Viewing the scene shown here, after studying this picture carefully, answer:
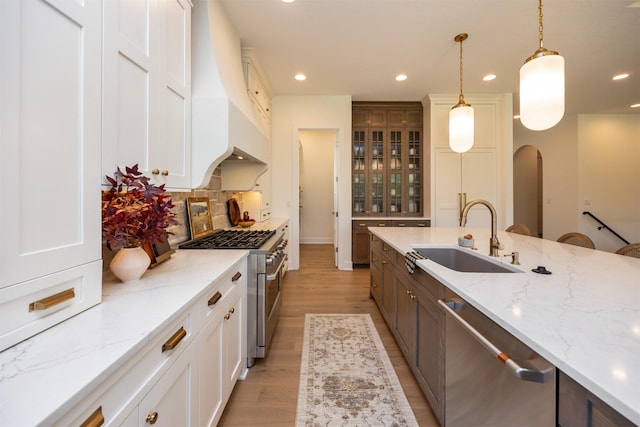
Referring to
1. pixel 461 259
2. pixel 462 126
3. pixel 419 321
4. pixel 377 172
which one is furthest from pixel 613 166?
pixel 419 321

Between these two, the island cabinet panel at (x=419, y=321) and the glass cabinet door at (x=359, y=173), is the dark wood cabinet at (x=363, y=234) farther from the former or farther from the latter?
the island cabinet panel at (x=419, y=321)

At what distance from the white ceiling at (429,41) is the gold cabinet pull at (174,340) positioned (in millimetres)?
2683

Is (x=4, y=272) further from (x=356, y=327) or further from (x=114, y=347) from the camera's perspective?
(x=356, y=327)

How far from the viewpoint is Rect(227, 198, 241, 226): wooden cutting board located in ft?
10.2

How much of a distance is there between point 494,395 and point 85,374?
121 centimetres

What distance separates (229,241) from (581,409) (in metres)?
2.01

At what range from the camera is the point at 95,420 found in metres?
0.57

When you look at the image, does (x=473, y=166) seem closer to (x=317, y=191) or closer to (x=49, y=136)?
(x=317, y=191)

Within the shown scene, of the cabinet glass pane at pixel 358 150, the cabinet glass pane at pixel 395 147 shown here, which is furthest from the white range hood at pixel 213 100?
the cabinet glass pane at pixel 395 147

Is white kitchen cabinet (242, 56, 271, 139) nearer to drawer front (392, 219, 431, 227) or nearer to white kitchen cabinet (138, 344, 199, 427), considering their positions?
drawer front (392, 219, 431, 227)

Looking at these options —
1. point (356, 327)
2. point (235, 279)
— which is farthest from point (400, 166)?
point (235, 279)

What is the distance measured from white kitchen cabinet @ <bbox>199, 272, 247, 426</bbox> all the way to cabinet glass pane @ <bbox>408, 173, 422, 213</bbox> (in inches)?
154

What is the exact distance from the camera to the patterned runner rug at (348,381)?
4.96ft

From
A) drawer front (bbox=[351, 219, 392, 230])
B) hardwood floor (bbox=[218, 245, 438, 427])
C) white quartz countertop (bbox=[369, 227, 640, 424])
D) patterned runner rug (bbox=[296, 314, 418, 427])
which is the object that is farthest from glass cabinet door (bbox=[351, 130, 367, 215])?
white quartz countertop (bbox=[369, 227, 640, 424])
